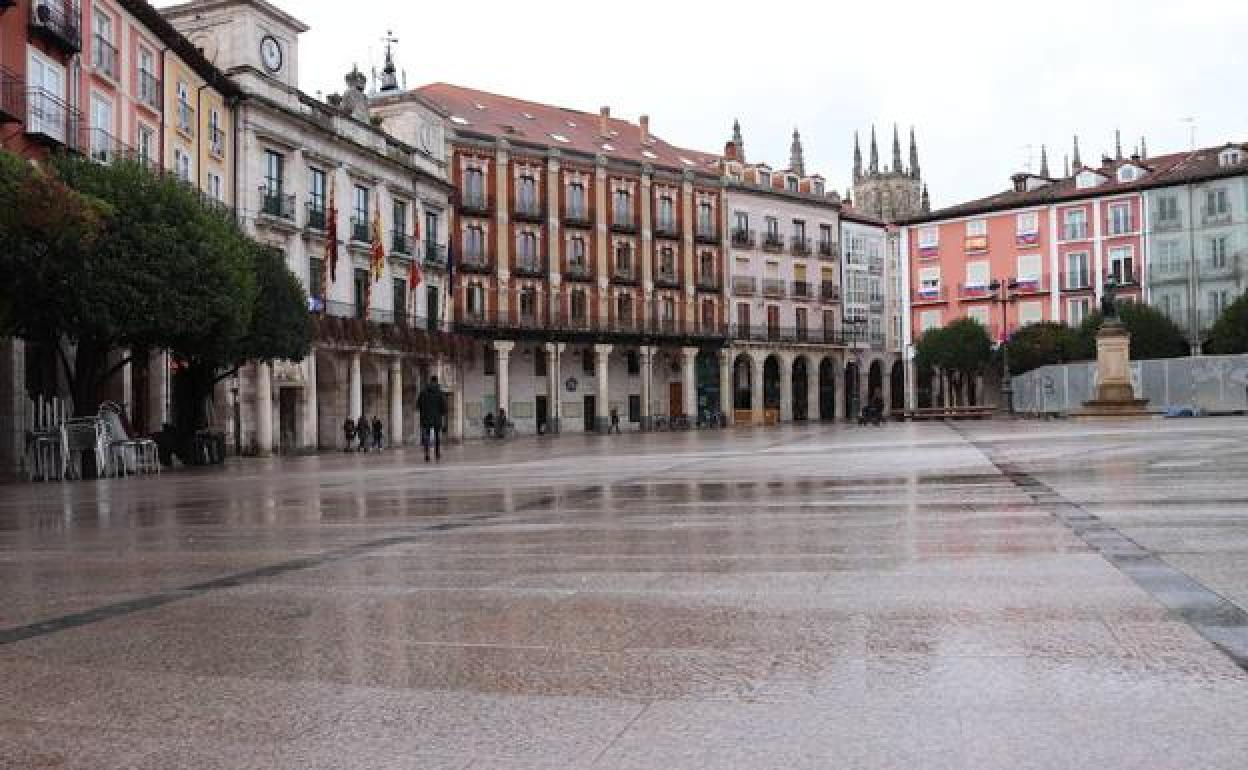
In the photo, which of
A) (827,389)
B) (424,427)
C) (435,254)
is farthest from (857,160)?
(424,427)

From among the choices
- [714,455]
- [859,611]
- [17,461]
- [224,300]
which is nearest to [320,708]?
[859,611]

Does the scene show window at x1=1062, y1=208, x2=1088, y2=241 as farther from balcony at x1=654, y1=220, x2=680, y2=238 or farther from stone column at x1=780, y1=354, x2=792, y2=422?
balcony at x1=654, y1=220, x2=680, y2=238

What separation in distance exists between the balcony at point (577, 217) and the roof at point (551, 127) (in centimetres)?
Result: 335

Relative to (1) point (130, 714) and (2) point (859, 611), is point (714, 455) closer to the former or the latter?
(2) point (859, 611)

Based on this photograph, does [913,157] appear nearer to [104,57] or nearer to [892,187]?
[892,187]

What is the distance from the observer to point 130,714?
407cm

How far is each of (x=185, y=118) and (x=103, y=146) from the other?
6753 mm

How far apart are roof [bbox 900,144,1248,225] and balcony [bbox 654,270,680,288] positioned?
17436 mm

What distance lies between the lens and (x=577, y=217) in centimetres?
7081

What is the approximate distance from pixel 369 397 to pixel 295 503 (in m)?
39.4

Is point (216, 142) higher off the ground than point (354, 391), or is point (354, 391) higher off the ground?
point (216, 142)

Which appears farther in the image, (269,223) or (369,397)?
(369,397)

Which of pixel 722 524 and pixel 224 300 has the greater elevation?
pixel 224 300

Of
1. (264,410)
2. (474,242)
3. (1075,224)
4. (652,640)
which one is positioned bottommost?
(652,640)
